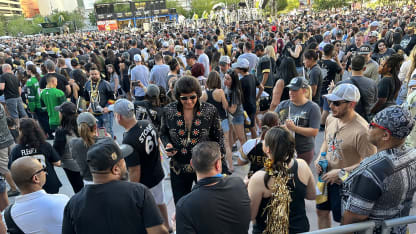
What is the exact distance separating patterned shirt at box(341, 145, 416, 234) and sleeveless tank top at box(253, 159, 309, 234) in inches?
13.5

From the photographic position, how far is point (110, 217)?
1.93 metres

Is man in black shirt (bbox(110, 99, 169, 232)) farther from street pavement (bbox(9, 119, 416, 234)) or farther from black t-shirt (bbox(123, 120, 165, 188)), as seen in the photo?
street pavement (bbox(9, 119, 416, 234))

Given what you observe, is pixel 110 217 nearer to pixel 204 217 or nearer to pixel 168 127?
pixel 204 217

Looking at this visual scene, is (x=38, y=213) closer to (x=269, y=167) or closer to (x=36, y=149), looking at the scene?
(x=36, y=149)

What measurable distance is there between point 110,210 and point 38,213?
0.83 m

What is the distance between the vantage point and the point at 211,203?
1.86m

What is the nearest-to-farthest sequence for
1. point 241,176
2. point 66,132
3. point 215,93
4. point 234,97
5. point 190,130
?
point 190,130, point 66,132, point 215,93, point 234,97, point 241,176

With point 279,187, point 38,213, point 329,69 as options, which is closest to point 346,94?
point 279,187

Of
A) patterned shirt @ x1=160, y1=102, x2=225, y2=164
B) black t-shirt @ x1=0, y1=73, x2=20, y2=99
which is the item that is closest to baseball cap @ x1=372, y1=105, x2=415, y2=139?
patterned shirt @ x1=160, y1=102, x2=225, y2=164

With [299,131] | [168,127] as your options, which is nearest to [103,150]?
[168,127]

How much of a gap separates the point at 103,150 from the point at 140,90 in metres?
5.74

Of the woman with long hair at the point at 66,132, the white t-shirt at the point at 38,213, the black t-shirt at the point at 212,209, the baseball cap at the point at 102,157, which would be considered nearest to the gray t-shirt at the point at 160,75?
the woman with long hair at the point at 66,132

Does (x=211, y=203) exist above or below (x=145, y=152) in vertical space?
above

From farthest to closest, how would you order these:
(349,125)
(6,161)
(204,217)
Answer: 1. (6,161)
2. (349,125)
3. (204,217)
